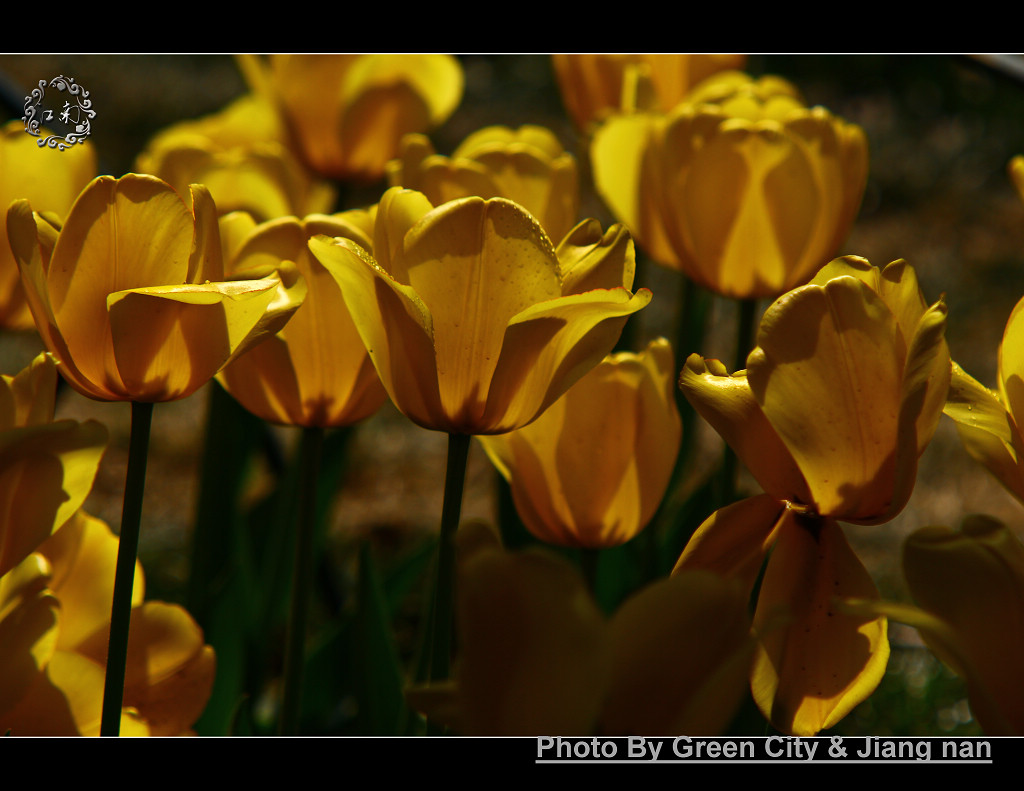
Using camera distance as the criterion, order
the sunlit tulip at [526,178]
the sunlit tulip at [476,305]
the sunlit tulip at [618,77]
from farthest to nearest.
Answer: the sunlit tulip at [618,77], the sunlit tulip at [526,178], the sunlit tulip at [476,305]

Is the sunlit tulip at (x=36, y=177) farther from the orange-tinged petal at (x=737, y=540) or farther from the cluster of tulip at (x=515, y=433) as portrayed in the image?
the orange-tinged petal at (x=737, y=540)

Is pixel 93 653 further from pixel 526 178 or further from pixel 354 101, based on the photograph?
pixel 354 101

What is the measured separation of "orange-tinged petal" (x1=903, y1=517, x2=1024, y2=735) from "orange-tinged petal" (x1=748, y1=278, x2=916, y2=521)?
1.3 inches

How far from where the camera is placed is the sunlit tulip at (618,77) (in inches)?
42.0

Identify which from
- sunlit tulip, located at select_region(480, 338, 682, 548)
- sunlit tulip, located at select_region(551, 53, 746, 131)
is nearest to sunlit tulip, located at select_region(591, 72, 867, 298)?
sunlit tulip, located at select_region(480, 338, 682, 548)

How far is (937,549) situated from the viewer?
0.34 m

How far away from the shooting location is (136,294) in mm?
392

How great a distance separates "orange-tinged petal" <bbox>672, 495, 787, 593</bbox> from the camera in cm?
38

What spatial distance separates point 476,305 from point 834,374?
5.2 inches

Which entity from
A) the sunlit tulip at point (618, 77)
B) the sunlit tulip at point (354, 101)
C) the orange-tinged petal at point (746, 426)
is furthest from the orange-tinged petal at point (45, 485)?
the sunlit tulip at point (618, 77)

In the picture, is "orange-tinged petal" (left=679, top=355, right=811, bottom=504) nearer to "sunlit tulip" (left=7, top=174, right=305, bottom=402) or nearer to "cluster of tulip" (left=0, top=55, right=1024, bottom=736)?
"cluster of tulip" (left=0, top=55, right=1024, bottom=736)

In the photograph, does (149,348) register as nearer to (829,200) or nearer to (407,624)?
(829,200)

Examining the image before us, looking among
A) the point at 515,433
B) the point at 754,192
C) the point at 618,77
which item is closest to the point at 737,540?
the point at 515,433

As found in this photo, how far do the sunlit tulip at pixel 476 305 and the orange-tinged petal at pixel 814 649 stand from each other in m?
0.11
